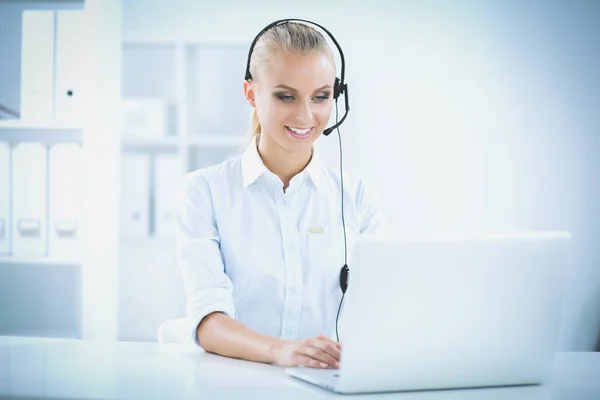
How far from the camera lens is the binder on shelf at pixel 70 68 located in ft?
8.52

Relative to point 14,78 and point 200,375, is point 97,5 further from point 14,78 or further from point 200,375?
point 200,375

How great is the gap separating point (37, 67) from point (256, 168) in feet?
4.60

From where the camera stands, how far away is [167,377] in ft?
3.61

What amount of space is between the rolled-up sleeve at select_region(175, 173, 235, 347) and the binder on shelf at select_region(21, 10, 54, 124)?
4.36 feet

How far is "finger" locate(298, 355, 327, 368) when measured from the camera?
1.16m

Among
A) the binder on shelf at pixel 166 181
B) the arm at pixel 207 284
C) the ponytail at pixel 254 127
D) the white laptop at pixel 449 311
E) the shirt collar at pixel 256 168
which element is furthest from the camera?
the binder on shelf at pixel 166 181

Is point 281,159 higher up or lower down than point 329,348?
higher up

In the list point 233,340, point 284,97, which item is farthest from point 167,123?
point 233,340

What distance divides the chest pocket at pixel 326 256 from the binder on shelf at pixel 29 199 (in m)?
1.45

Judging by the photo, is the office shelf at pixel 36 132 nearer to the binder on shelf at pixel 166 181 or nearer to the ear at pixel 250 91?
the binder on shelf at pixel 166 181

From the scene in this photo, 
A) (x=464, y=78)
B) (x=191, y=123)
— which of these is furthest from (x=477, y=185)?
(x=191, y=123)

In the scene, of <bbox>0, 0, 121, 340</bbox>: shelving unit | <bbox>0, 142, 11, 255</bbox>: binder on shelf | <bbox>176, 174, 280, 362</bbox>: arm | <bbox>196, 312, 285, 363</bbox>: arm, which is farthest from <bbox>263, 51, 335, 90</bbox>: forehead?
<bbox>0, 142, 11, 255</bbox>: binder on shelf

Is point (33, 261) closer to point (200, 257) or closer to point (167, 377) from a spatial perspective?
point (200, 257)

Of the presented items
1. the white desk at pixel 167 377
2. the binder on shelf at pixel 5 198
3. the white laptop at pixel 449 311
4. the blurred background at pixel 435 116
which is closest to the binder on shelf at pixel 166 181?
the blurred background at pixel 435 116
